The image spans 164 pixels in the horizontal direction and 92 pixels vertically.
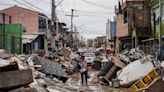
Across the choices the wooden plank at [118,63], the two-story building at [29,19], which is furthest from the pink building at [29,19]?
the wooden plank at [118,63]

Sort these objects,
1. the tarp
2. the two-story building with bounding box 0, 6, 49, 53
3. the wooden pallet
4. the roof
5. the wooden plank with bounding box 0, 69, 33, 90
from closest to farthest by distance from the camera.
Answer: the wooden plank with bounding box 0, 69, 33, 90, the wooden pallet, the tarp, the roof, the two-story building with bounding box 0, 6, 49, 53

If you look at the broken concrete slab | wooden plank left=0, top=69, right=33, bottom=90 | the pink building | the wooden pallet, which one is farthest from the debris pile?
the pink building

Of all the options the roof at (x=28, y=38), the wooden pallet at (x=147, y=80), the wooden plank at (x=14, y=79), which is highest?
the roof at (x=28, y=38)

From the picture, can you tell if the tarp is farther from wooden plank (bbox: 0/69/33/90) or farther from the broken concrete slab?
wooden plank (bbox: 0/69/33/90)

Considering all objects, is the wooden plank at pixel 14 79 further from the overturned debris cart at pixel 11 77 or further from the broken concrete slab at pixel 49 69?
the broken concrete slab at pixel 49 69

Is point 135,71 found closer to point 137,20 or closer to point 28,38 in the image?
point 137,20

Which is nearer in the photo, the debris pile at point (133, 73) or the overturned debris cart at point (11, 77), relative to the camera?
the overturned debris cart at point (11, 77)

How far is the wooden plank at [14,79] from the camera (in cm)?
1015

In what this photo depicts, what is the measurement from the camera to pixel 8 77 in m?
10.2

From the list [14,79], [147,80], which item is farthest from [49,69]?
[14,79]

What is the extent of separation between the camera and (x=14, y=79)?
33.7 feet

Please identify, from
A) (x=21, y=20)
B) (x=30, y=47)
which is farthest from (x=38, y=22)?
(x=30, y=47)

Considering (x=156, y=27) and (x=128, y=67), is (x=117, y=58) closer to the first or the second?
(x=128, y=67)

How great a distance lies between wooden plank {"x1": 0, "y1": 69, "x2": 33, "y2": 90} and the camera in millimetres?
10148
